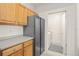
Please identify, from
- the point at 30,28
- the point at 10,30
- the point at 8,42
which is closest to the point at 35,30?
the point at 30,28

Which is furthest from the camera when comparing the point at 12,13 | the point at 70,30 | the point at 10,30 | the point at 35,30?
the point at 35,30

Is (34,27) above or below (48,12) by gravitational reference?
below

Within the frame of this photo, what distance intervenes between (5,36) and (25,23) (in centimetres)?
72

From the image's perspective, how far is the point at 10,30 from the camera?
229 centimetres

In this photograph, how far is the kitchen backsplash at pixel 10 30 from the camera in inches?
79.9

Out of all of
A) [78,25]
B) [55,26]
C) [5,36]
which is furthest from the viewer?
[5,36]

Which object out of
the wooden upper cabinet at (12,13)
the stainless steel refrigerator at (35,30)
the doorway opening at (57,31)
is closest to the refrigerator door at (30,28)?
the stainless steel refrigerator at (35,30)

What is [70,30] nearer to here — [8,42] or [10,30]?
[8,42]

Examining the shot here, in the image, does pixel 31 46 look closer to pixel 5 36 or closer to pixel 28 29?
pixel 28 29

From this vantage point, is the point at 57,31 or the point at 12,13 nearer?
the point at 57,31

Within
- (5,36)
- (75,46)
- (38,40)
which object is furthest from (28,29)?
(75,46)

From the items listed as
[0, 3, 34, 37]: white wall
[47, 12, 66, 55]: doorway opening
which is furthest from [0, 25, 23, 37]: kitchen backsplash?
[47, 12, 66, 55]: doorway opening

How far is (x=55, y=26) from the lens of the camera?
5.34ft

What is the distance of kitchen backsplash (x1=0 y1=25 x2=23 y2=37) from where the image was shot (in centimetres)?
203
